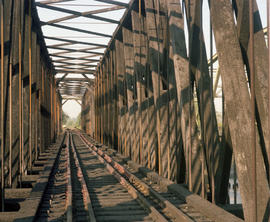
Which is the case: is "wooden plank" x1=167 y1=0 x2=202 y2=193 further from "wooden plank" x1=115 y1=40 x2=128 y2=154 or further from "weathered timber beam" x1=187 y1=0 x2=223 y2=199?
"wooden plank" x1=115 y1=40 x2=128 y2=154

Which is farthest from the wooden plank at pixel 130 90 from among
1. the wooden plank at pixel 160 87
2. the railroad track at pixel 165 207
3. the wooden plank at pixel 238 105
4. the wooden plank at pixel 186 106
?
the wooden plank at pixel 238 105

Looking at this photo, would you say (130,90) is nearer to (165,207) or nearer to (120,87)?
(120,87)

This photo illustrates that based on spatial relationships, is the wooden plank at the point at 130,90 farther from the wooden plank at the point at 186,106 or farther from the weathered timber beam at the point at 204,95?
the weathered timber beam at the point at 204,95

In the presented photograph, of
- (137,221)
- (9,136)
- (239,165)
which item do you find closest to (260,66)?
Answer: (239,165)

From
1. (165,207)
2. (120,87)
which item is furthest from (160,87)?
(120,87)

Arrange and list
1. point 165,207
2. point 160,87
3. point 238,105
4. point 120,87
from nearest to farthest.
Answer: point 238,105 < point 165,207 < point 160,87 < point 120,87

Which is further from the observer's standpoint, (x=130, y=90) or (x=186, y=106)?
(x=130, y=90)

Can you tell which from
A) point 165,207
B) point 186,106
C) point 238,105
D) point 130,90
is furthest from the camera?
point 130,90

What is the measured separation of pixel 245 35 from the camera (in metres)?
4.45

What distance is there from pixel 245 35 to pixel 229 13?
34cm

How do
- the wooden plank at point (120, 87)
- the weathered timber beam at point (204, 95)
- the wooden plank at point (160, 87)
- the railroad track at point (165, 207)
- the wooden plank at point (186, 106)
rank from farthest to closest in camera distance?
1. the wooden plank at point (120, 87)
2. the wooden plank at point (160, 87)
3. the wooden plank at point (186, 106)
4. the weathered timber beam at point (204, 95)
5. the railroad track at point (165, 207)

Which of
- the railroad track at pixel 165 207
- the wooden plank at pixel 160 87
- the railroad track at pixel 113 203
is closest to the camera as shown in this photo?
the railroad track at pixel 165 207

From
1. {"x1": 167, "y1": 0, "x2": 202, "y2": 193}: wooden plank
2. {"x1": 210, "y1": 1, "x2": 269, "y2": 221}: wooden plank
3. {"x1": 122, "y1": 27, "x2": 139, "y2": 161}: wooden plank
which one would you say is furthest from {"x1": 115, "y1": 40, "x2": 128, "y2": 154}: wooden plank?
{"x1": 210, "y1": 1, "x2": 269, "y2": 221}: wooden plank

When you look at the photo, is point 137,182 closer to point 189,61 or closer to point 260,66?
point 189,61
